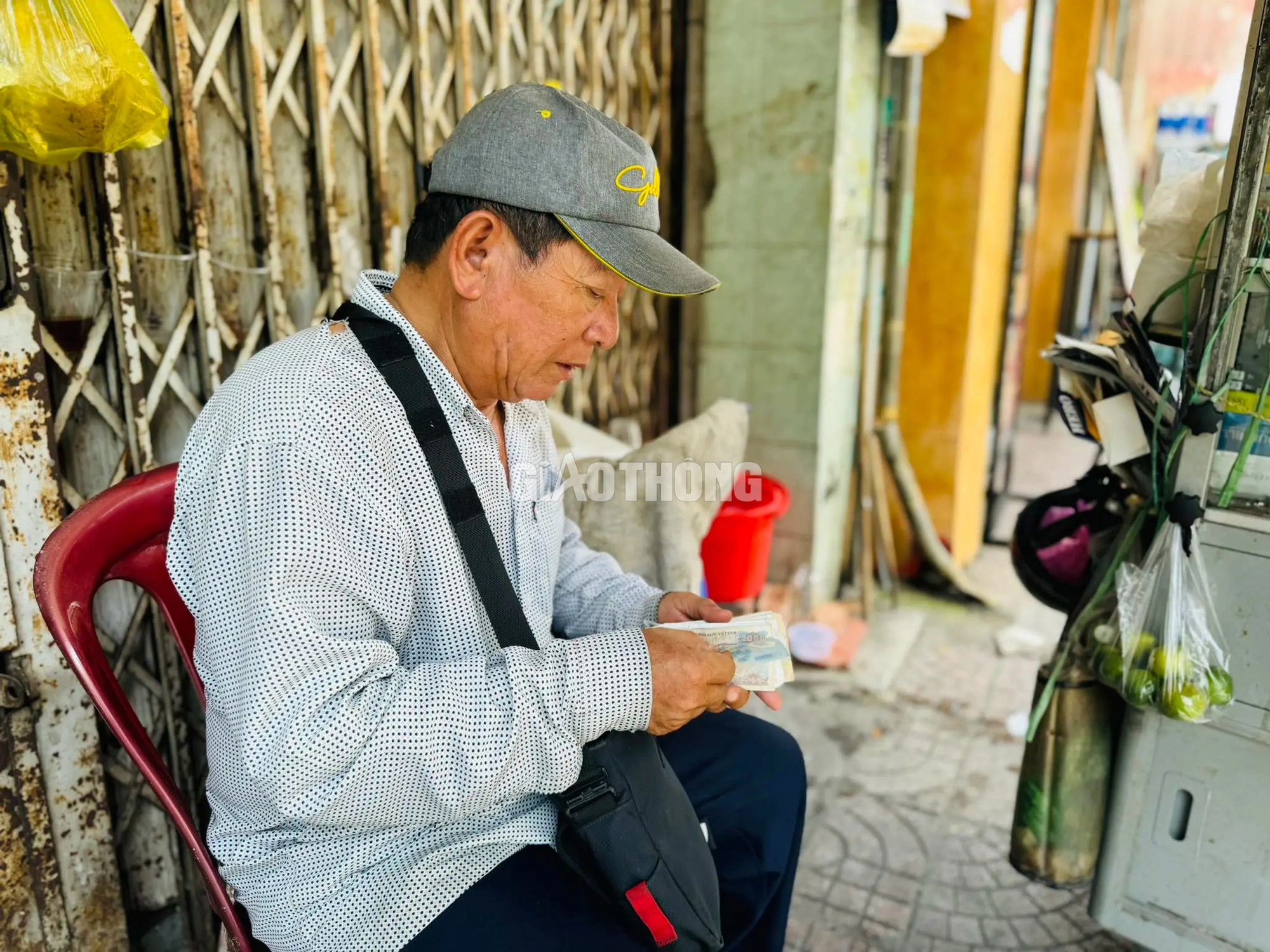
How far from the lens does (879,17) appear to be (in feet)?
12.0

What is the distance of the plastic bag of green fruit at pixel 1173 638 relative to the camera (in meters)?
1.77

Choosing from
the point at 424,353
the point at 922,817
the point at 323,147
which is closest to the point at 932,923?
the point at 922,817

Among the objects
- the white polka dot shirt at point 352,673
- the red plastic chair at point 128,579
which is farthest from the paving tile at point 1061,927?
the red plastic chair at point 128,579

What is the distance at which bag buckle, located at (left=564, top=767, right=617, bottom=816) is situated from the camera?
4.14ft

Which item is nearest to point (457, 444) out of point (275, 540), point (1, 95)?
point (275, 540)

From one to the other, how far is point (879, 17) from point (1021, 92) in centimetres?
118

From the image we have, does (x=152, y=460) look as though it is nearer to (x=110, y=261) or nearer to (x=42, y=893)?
(x=110, y=261)

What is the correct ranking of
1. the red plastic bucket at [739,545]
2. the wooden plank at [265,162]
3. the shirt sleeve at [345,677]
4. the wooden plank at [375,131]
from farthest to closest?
the red plastic bucket at [739,545] < the wooden plank at [375,131] < the wooden plank at [265,162] < the shirt sleeve at [345,677]

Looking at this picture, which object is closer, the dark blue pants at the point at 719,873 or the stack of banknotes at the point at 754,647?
the dark blue pants at the point at 719,873

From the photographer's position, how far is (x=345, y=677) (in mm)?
1105

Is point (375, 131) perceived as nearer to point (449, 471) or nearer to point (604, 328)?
point (604, 328)

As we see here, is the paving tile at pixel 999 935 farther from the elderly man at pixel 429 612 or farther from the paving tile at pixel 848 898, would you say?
the elderly man at pixel 429 612

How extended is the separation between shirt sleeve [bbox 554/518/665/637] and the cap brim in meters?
0.64

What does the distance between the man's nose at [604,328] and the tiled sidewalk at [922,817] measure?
5.54 feet
